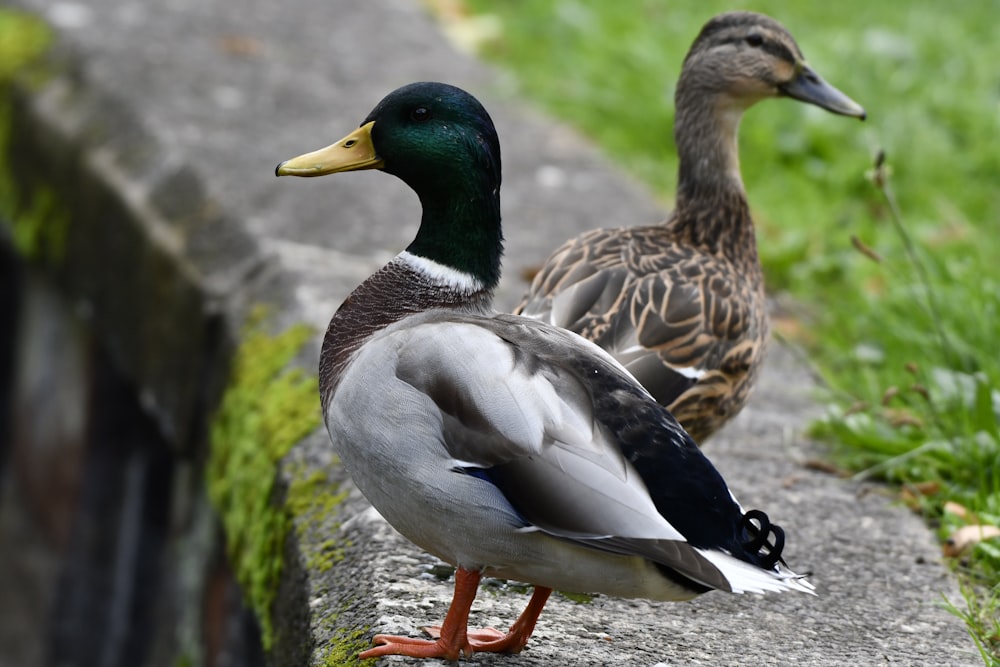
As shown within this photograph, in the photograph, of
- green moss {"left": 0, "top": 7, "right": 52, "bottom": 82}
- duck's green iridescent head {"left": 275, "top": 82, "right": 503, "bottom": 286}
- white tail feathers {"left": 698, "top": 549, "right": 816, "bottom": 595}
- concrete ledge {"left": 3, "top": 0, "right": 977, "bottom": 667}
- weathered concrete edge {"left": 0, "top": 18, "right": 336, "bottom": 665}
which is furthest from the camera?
green moss {"left": 0, "top": 7, "right": 52, "bottom": 82}

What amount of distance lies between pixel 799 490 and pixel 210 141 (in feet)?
9.88

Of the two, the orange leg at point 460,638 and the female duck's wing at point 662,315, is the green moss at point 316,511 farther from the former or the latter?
the female duck's wing at point 662,315

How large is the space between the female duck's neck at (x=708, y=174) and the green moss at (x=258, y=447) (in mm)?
1149

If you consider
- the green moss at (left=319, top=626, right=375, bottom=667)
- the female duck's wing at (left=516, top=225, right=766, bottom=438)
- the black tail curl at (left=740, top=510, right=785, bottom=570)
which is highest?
the female duck's wing at (left=516, top=225, right=766, bottom=438)

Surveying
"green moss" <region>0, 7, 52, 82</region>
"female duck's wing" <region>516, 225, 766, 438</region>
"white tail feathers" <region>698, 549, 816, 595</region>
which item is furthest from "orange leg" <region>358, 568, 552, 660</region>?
"green moss" <region>0, 7, 52, 82</region>

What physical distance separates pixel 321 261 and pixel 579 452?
2543 mm

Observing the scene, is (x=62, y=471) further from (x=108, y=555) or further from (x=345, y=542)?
(x=345, y=542)

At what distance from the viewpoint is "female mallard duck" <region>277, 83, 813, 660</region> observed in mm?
2295

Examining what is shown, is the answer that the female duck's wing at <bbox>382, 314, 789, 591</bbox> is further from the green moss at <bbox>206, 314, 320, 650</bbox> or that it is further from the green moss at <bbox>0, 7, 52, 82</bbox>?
the green moss at <bbox>0, 7, 52, 82</bbox>

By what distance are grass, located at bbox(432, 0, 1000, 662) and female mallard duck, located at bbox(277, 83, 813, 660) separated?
736 millimetres

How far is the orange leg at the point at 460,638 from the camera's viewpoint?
8.14ft

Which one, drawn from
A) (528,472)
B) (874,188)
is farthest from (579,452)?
(874,188)

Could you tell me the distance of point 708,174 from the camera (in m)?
4.02

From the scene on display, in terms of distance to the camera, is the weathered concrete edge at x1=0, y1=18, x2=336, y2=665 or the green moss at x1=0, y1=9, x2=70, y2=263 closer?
the weathered concrete edge at x1=0, y1=18, x2=336, y2=665
